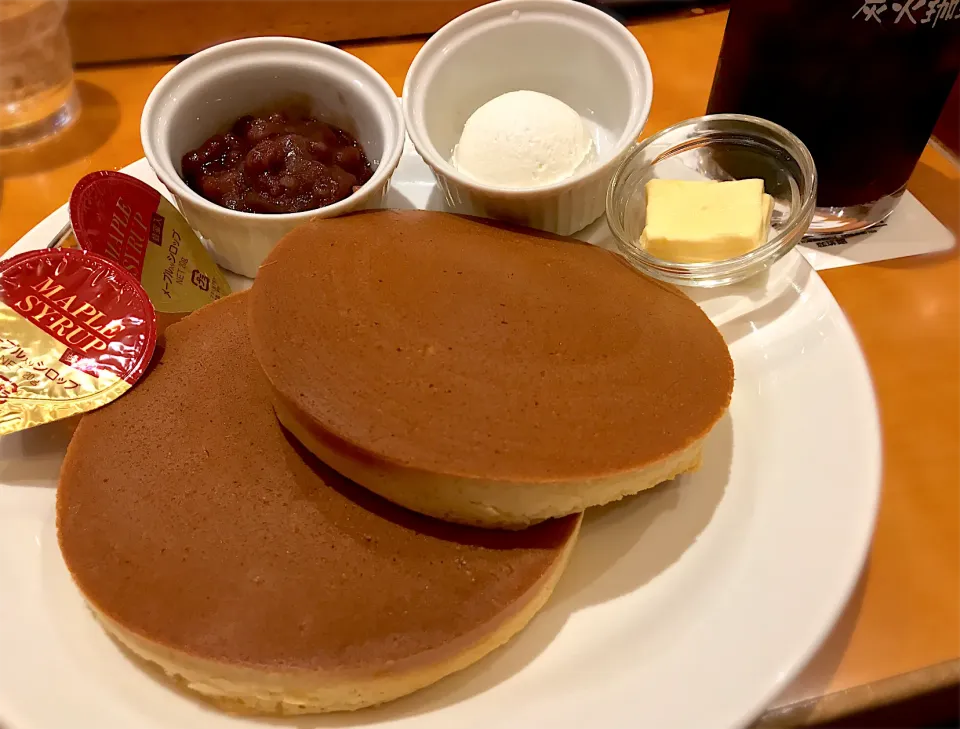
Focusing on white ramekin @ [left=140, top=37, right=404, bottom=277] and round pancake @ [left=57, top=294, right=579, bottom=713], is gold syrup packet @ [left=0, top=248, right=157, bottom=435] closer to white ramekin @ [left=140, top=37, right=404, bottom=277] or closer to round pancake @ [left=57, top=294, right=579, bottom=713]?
round pancake @ [left=57, top=294, right=579, bottom=713]

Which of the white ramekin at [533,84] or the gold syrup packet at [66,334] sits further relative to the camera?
the white ramekin at [533,84]

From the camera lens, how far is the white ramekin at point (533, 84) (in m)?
1.40

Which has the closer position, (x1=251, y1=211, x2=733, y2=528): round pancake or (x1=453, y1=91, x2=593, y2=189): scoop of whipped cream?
(x1=251, y1=211, x2=733, y2=528): round pancake

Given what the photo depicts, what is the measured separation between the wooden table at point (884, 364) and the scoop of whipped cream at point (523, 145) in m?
0.56

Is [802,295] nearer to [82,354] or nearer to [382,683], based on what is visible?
[382,683]

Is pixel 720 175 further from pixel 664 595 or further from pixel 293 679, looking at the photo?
pixel 293 679

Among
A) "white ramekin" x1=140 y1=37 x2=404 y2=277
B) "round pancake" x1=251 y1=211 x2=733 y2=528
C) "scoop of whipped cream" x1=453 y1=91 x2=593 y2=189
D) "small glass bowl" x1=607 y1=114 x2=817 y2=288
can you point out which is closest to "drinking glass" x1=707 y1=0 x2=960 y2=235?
"small glass bowl" x1=607 y1=114 x2=817 y2=288

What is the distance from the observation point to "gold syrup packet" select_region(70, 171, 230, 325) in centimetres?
130

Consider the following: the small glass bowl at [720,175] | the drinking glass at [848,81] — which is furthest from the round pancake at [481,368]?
the drinking glass at [848,81]

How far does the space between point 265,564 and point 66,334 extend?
0.54 meters

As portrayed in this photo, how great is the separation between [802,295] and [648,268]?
0.29 m

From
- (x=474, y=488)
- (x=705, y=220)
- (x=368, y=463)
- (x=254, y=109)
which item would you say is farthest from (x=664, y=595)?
(x=254, y=109)

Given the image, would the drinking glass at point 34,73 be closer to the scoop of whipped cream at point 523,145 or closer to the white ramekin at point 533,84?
the white ramekin at point 533,84

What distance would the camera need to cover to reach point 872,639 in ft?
3.73
